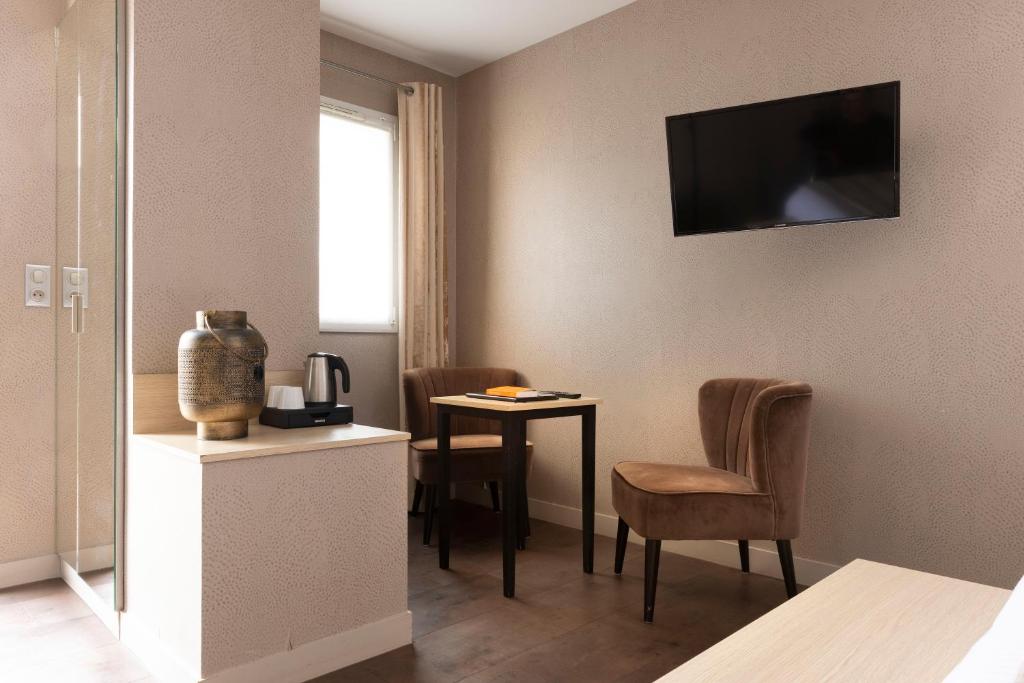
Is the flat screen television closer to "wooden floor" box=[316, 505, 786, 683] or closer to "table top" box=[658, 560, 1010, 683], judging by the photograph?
"wooden floor" box=[316, 505, 786, 683]

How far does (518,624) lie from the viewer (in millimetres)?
2334

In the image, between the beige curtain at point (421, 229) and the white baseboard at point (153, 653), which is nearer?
the white baseboard at point (153, 653)

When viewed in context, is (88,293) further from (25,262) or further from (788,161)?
(788,161)

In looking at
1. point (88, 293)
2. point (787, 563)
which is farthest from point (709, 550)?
point (88, 293)

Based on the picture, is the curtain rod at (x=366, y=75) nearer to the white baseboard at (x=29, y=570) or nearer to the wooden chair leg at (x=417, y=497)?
the wooden chair leg at (x=417, y=497)

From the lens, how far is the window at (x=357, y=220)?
368 cm

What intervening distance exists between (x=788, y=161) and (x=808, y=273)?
478 millimetres

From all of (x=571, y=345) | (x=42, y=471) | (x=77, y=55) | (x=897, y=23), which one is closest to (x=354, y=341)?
(x=571, y=345)

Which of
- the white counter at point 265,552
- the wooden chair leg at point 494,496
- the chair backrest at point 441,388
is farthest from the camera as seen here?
the wooden chair leg at point 494,496

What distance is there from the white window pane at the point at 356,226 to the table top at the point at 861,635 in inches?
123

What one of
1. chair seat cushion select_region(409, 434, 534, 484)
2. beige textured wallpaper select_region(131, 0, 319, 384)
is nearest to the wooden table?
chair seat cushion select_region(409, 434, 534, 484)

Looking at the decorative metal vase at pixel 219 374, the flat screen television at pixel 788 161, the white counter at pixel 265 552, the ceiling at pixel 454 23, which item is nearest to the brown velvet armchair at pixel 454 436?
the white counter at pixel 265 552

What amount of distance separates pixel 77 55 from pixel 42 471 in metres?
1.66

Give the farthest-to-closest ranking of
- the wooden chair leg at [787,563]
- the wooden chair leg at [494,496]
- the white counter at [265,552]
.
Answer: the wooden chair leg at [494,496] < the wooden chair leg at [787,563] < the white counter at [265,552]
